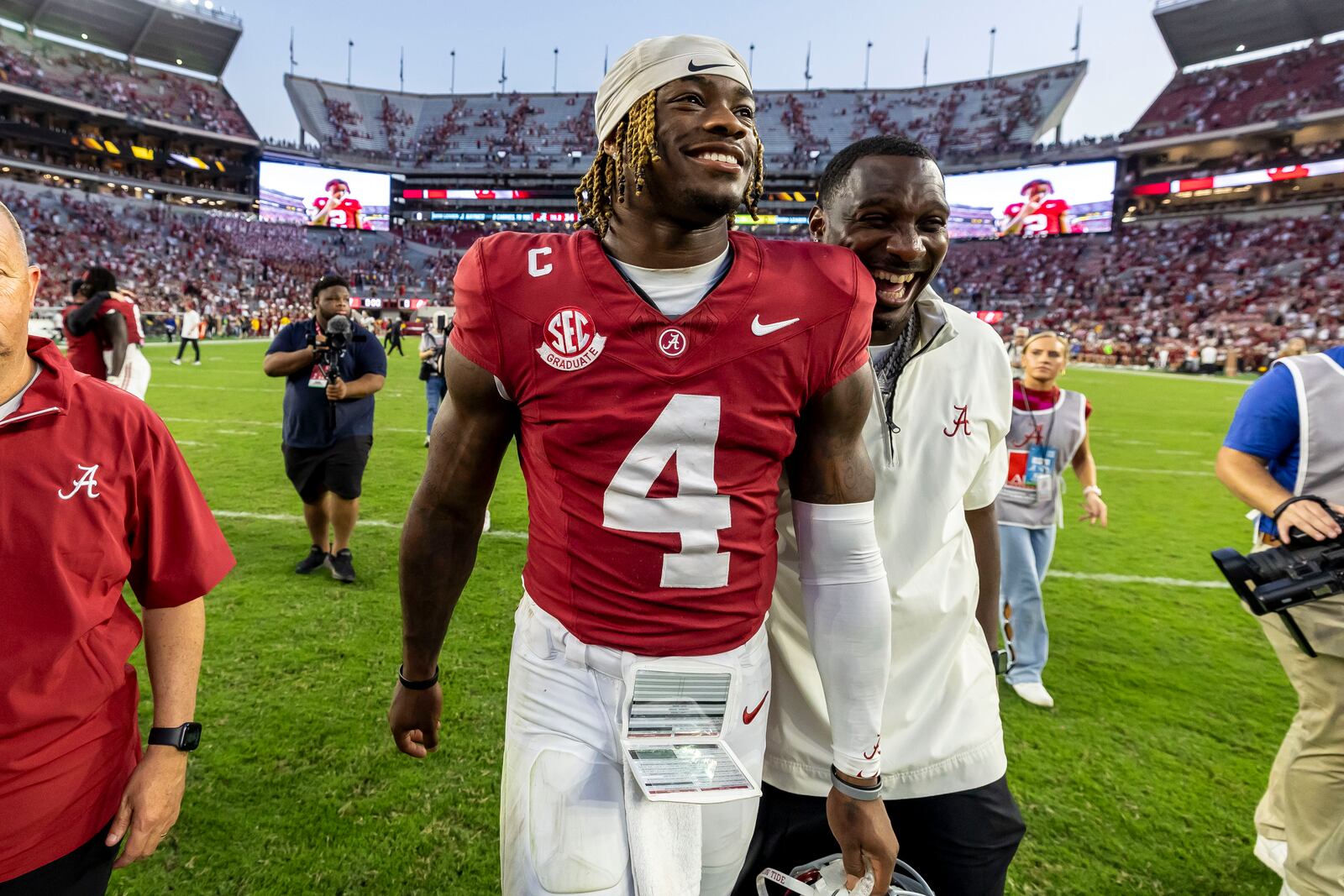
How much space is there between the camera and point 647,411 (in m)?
1.30

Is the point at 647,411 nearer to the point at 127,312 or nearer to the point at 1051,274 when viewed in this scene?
the point at 127,312

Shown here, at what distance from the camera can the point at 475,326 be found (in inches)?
53.0

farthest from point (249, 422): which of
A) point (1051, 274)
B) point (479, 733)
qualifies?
point (1051, 274)

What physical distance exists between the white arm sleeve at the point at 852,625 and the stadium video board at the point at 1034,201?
4493 cm

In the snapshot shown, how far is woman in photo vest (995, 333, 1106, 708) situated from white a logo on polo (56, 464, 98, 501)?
358 centimetres

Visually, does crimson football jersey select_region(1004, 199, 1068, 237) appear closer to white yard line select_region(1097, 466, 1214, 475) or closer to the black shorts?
white yard line select_region(1097, 466, 1214, 475)

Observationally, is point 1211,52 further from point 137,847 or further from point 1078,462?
point 137,847

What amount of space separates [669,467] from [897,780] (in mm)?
901

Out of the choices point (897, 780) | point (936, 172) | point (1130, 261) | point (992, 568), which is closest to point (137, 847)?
point (897, 780)

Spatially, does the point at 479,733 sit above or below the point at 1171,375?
below

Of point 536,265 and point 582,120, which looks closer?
point 536,265

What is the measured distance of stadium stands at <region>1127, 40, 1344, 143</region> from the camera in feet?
126

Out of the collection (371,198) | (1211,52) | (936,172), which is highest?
(1211,52)

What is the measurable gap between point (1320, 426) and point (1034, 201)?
166ft
